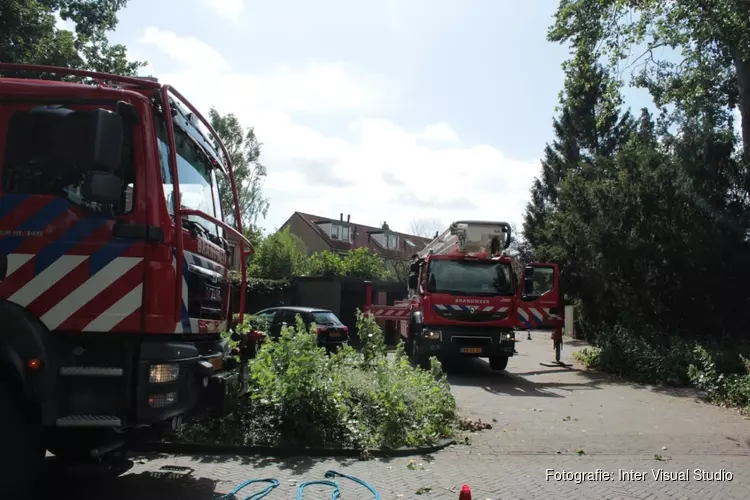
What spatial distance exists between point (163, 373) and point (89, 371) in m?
0.48

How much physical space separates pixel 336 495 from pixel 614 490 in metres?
2.66

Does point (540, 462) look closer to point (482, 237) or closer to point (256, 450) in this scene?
point (256, 450)

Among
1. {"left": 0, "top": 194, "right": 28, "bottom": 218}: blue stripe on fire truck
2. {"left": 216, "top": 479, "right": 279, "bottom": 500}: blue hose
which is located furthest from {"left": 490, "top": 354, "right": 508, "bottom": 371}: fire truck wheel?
{"left": 0, "top": 194, "right": 28, "bottom": 218}: blue stripe on fire truck

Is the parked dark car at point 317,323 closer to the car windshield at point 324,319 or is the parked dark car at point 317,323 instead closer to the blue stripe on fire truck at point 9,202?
the car windshield at point 324,319

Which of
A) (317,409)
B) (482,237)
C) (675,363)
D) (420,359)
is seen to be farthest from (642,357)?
(317,409)

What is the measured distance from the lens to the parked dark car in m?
16.1

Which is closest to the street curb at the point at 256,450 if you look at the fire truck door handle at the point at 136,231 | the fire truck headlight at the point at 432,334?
the fire truck door handle at the point at 136,231

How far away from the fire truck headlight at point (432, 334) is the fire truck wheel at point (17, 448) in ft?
31.9

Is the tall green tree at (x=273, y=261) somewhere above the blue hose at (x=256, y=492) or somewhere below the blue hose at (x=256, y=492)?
above

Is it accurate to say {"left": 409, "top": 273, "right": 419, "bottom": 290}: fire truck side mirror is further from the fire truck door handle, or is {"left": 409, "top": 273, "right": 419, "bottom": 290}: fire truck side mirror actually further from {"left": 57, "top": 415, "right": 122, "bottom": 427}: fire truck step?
{"left": 57, "top": 415, "right": 122, "bottom": 427}: fire truck step

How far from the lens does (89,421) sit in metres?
3.93

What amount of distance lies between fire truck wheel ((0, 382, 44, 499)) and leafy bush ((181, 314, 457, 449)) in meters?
2.67

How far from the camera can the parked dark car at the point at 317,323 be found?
16.1m

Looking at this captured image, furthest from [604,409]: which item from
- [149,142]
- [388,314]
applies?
[149,142]
